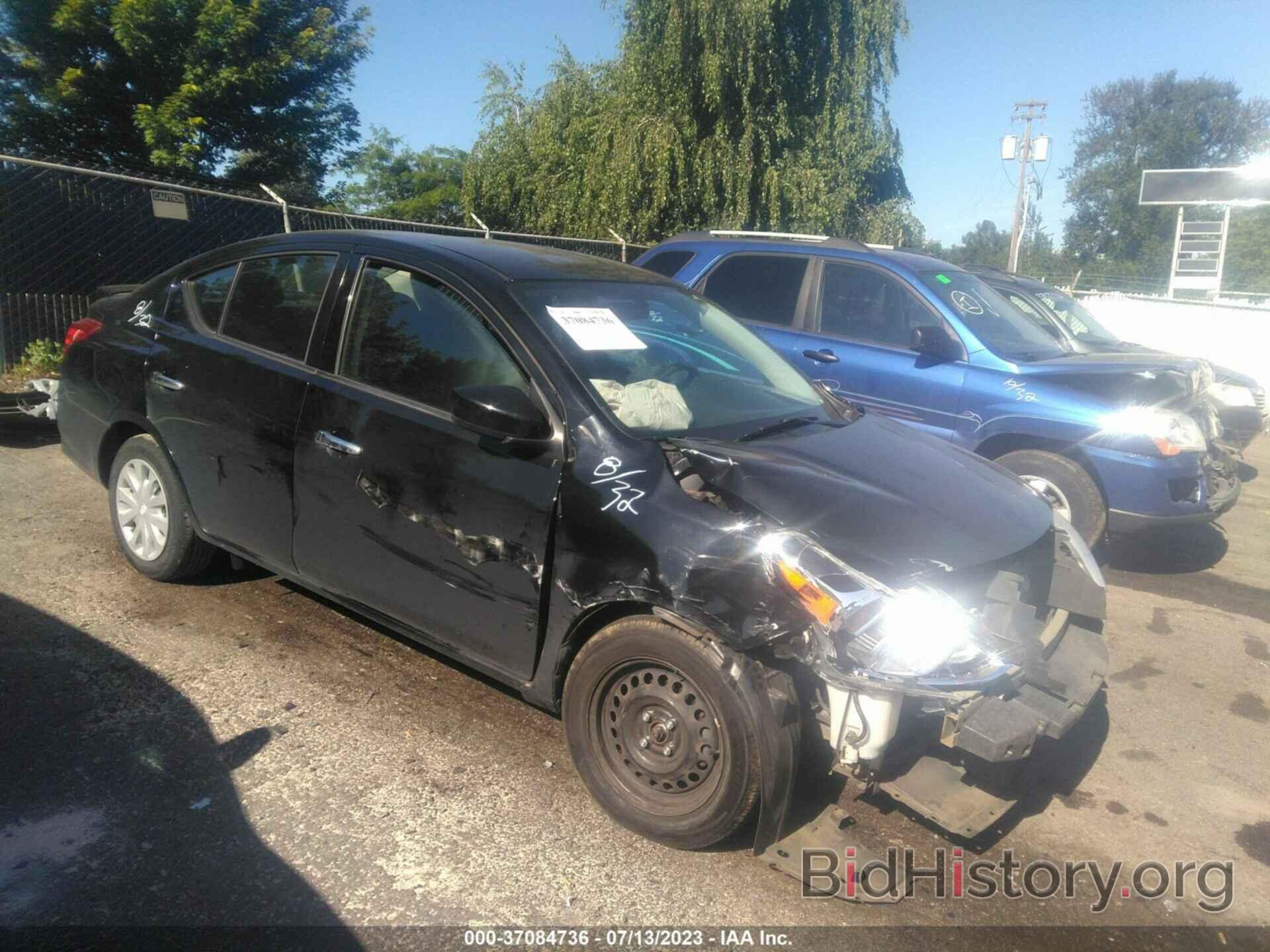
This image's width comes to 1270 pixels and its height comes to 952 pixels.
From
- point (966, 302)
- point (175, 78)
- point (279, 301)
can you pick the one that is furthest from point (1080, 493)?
point (175, 78)

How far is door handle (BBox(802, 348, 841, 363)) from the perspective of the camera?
6.34 m

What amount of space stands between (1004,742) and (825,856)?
649mm

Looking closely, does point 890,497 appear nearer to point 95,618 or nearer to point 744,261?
point 95,618

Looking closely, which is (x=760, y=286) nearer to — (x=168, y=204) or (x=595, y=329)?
(x=595, y=329)

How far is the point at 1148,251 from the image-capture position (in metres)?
59.7

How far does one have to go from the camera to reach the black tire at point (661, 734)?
266 cm

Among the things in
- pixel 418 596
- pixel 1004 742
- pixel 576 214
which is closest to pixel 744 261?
pixel 418 596

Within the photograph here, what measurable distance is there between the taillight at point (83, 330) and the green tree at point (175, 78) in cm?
1793

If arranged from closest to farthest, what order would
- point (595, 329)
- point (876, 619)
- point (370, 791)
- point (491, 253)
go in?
point (876, 619), point (370, 791), point (595, 329), point (491, 253)

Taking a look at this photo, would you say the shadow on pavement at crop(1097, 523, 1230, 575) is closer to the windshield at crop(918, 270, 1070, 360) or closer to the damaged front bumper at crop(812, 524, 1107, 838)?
the windshield at crop(918, 270, 1070, 360)

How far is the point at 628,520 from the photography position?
2.87 metres

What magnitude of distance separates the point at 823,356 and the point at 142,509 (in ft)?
13.7

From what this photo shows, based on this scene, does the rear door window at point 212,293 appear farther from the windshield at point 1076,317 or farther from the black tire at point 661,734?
the windshield at point 1076,317

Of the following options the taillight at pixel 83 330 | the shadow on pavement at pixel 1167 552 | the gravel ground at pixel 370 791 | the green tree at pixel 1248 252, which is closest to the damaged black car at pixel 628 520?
the gravel ground at pixel 370 791
